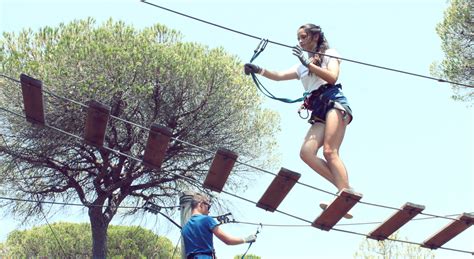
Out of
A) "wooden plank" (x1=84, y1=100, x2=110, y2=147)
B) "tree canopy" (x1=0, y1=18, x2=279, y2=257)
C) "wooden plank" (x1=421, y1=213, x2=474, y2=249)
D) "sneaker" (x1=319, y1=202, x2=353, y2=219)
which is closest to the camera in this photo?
"wooden plank" (x1=84, y1=100, x2=110, y2=147)

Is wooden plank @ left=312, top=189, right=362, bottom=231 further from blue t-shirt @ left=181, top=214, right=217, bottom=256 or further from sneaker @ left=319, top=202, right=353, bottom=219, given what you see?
blue t-shirt @ left=181, top=214, right=217, bottom=256

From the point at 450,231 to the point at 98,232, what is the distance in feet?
52.7

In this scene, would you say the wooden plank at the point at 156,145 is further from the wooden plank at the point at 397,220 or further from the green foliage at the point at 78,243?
the green foliage at the point at 78,243

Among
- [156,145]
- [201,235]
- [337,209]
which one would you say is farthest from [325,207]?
[156,145]

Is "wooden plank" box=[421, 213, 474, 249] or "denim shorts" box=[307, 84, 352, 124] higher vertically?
"denim shorts" box=[307, 84, 352, 124]

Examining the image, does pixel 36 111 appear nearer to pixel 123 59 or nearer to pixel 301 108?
pixel 301 108

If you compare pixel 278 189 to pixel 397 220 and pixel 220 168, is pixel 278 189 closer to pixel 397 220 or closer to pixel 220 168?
pixel 220 168

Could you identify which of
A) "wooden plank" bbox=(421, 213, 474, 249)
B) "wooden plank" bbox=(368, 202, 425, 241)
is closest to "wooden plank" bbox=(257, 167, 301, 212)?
"wooden plank" bbox=(368, 202, 425, 241)

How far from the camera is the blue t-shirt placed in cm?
612

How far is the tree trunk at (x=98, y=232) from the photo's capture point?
2234cm

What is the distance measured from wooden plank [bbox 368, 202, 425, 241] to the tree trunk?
51.8 feet

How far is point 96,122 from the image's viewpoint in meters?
6.50

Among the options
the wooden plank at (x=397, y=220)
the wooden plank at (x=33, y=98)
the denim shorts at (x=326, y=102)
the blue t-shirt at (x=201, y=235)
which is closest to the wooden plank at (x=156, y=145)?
the blue t-shirt at (x=201, y=235)

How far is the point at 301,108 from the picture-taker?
271 inches
